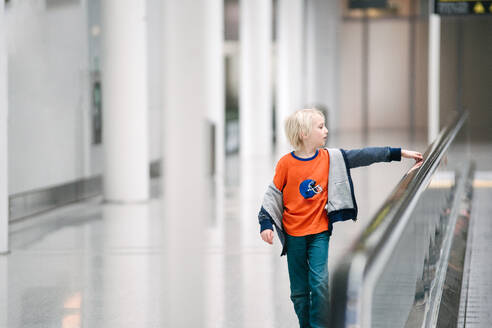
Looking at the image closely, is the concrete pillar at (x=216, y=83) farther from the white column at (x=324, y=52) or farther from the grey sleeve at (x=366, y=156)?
the white column at (x=324, y=52)

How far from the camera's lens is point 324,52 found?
30531mm

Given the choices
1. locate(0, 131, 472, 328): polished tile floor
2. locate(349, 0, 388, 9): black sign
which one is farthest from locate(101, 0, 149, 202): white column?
locate(349, 0, 388, 9): black sign

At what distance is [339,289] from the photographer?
193cm

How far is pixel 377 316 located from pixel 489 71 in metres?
22.2

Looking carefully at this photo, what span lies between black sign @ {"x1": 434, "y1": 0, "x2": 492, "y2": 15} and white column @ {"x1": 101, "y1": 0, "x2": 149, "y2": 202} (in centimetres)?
562

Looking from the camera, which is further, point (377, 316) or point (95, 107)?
point (95, 107)

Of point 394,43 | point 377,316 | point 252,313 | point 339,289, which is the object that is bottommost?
point 252,313

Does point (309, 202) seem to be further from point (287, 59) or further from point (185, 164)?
point (287, 59)

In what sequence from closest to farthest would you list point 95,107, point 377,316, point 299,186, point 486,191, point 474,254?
point 377,316, point 299,186, point 474,254, point 95,107, point 486,191

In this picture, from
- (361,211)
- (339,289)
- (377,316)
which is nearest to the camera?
(339,289)

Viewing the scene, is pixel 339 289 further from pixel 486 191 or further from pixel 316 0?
pixel 316 0

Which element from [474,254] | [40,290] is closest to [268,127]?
[474,254]

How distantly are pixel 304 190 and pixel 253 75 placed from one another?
666 inches

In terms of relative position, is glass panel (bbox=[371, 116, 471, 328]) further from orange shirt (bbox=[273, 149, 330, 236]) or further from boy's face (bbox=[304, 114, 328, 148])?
boy's face (bbox=[304, 114, 328, 148])
